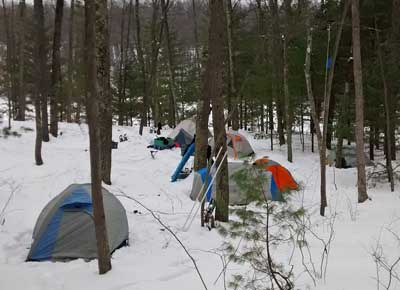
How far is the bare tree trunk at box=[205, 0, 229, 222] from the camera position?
7.75 meters

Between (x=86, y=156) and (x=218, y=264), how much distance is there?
10510 mm

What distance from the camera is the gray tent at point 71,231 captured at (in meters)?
6.31

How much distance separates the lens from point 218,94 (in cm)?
776

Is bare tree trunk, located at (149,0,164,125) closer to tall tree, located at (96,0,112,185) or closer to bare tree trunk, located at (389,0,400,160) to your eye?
bare tree trunk, located at (389,0,400,160)

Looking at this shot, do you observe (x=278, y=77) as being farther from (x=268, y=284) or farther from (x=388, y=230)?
(x=268, y=284)

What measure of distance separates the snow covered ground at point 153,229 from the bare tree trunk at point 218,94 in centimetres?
70

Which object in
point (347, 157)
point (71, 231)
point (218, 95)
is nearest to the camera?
point (71, 231)

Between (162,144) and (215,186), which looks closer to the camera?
(215,186)

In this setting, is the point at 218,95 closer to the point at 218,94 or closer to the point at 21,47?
the point at 218,94

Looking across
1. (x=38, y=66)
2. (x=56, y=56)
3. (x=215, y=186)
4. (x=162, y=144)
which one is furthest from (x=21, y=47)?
(x=215, y=186)

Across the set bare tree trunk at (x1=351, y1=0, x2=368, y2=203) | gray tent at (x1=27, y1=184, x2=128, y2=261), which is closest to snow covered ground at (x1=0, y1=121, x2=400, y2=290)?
gray tent at (x1=27, y1=184, x2=128, y2=261)

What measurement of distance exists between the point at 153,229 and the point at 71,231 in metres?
1.65

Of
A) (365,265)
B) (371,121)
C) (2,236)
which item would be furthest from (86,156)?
(365,265)

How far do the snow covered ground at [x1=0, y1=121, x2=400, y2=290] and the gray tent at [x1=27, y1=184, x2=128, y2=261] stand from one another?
0.73ft
